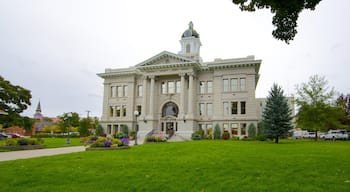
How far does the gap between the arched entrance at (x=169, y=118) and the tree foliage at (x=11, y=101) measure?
22395 millimetres

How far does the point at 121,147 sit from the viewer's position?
18.8 m

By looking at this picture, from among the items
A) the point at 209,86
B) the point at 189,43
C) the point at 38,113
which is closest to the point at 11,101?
the point at 209,86

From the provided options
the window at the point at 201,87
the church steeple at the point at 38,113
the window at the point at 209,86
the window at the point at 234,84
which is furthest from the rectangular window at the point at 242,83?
the church steeple at the point at 38,113

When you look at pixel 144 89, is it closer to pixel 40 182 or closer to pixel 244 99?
pixel 244 99

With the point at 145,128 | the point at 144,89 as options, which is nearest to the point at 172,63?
the point at 144,89

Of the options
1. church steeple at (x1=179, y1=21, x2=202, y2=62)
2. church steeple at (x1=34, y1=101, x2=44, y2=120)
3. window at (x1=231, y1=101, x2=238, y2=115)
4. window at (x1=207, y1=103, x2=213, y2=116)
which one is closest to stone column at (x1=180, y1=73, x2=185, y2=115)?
window at (x1=207, y1=103, x2=213, y2=116)

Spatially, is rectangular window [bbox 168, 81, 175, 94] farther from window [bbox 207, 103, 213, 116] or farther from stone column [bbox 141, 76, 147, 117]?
window [bbox 207, 103, 213, 116]

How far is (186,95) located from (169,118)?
478 cm

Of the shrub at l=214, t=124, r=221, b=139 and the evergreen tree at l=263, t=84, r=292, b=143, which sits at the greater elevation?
the evergreen tree at l=263, t=84, r=292, b=143

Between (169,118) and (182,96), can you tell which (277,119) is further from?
(169,118)

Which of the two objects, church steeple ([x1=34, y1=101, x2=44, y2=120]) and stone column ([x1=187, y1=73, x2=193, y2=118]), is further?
church steeple ([x1=34, y1=101, x2=44, y2=120])

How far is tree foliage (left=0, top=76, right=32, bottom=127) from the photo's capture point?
21.4 meters

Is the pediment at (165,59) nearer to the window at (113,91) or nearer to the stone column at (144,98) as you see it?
the stone column at (144,98)

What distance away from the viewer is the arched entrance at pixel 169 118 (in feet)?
134
